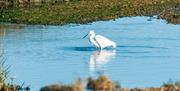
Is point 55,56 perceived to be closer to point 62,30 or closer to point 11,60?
point 11,60

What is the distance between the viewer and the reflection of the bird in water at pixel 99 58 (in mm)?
19725

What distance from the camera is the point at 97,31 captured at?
30766 millimetres

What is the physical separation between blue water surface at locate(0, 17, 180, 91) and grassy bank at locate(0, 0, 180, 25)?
1847 mm

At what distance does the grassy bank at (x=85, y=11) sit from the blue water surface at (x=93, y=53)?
185cm

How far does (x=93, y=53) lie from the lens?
2378cm

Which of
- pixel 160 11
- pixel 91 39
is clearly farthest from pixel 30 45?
pixel 160 11

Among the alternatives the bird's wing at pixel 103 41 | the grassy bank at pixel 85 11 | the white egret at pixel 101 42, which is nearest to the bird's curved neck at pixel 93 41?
the white egret at pixel 101 42

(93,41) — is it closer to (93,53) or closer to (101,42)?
(101,42)

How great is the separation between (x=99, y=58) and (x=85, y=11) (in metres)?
17.8

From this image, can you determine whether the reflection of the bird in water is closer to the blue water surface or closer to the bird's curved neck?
the blue water surface

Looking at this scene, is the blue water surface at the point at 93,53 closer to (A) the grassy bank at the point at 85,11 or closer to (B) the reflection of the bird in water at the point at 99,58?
(B) the reflection of the bird in water at the point at 99,58

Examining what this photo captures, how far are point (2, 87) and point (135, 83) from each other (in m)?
3.71

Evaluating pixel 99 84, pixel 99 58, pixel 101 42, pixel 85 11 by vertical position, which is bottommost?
pixel 99 58

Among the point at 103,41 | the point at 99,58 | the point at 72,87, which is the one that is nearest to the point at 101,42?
the point at 103,41
